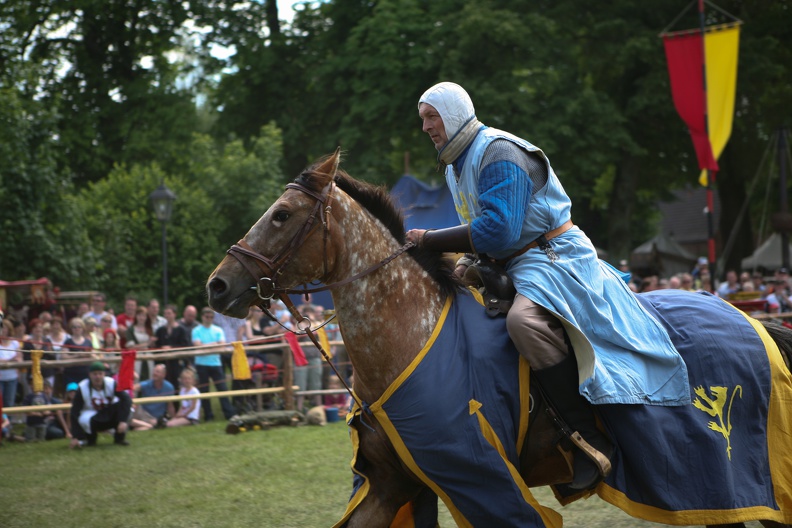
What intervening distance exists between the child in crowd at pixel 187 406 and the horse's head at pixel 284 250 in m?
8.77

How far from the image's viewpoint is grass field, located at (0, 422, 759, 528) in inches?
261

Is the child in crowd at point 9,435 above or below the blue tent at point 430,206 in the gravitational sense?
below

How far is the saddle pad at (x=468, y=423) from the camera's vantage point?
12.8 ft

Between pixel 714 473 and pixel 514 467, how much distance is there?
105 cm

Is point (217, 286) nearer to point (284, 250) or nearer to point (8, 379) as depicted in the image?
point (284, 250)

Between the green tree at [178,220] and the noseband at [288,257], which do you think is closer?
the noseband at [288,257]

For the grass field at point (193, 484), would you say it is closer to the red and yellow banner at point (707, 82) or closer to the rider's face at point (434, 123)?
the rider's face at point (434, 123)

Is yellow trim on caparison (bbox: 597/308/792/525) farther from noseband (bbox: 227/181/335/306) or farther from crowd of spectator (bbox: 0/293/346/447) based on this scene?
crowd of spectator (bbox: 0/293/346/447)

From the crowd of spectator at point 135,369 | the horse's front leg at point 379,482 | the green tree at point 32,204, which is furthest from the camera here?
the green tree at point 32,204

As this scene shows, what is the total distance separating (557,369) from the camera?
4.06m

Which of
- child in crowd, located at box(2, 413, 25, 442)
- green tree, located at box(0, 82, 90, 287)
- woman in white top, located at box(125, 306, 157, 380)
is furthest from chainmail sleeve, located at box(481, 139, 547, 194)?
green tree, located at box(0, 82, 90, 287)

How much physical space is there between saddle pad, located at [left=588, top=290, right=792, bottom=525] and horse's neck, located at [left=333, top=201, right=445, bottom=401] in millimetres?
989

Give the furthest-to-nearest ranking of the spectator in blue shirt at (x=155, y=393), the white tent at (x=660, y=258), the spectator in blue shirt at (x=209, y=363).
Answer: the white tent at (x=660, y=258) → the spectator in blue shirt at (x=209, y=363) → the spectator in blue shirt at (x=155, y=393)

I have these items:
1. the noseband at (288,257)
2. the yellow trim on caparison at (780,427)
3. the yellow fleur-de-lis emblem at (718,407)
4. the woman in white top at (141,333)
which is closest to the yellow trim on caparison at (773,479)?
the yellow trim on caparison at (780,427)
